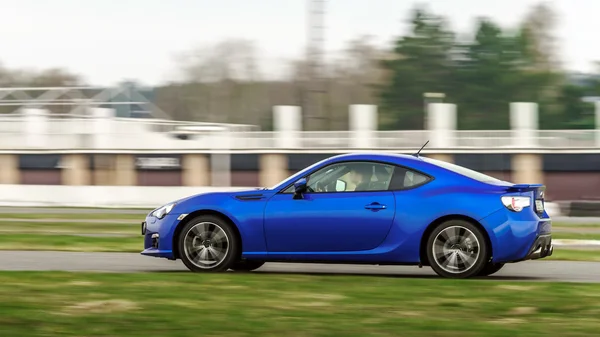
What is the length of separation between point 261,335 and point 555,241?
41.0ft

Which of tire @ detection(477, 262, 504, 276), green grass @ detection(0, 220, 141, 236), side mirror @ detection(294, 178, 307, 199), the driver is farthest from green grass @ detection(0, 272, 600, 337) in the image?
green grass @ detection(0, 220, 141, 236)

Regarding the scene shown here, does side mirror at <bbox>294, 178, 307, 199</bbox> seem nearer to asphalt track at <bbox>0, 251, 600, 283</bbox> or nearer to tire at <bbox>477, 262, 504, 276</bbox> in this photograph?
asphalt track at <bbox>0, 251, 600, 283</bbox>

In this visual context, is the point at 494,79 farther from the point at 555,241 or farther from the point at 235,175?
the point at 555,241

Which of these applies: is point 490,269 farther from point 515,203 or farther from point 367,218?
point 367,218

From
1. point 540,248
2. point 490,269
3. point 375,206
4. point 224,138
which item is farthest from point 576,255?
point 224,138

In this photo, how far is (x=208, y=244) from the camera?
448 inches

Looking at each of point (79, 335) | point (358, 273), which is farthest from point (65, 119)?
point (79, 335)

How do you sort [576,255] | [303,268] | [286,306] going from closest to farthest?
[286,306] → [303,268] → [576,255]

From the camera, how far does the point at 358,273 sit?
11.7 metres

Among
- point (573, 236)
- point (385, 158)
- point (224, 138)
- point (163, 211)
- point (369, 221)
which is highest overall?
point (224, 138)

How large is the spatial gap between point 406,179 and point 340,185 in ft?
2.18

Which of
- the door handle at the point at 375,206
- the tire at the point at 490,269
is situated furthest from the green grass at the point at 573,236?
the door handle at the point at 375,206

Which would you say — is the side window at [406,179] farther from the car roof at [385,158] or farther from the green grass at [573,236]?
the green grass at [573,236]

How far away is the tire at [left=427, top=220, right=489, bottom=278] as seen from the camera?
34.8ft
